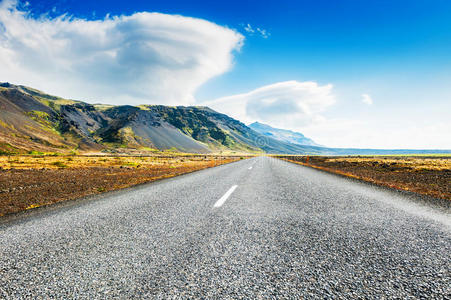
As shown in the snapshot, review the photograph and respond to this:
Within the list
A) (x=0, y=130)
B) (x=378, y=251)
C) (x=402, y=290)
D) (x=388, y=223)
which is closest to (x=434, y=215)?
(x=388, y=223)

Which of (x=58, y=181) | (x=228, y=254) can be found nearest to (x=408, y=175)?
(x=228, y=254)

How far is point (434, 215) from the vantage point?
15.5ft

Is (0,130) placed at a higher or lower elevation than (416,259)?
higher

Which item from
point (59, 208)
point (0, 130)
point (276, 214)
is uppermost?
point (0, 130)

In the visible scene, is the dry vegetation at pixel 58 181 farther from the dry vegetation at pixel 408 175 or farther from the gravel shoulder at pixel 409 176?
the dry vegetation at pixel 408 175

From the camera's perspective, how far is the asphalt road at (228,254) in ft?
6.61

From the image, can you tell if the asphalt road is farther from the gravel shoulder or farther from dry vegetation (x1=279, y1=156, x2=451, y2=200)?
dry vegetation (x1=279, y1=156, x2=451, y2=200)

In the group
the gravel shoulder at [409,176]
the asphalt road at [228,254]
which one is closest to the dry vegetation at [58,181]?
the asphalt road at [228,254]

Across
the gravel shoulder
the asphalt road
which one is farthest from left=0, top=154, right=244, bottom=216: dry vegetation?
the gravel shoulder

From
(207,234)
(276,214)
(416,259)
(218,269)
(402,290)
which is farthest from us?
(276,214)

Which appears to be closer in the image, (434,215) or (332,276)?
(332,276)

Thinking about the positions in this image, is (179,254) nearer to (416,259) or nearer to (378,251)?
(378,251)

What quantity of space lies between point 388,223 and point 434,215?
66.0 inches

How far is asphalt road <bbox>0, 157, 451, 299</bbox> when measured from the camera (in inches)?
79.4
